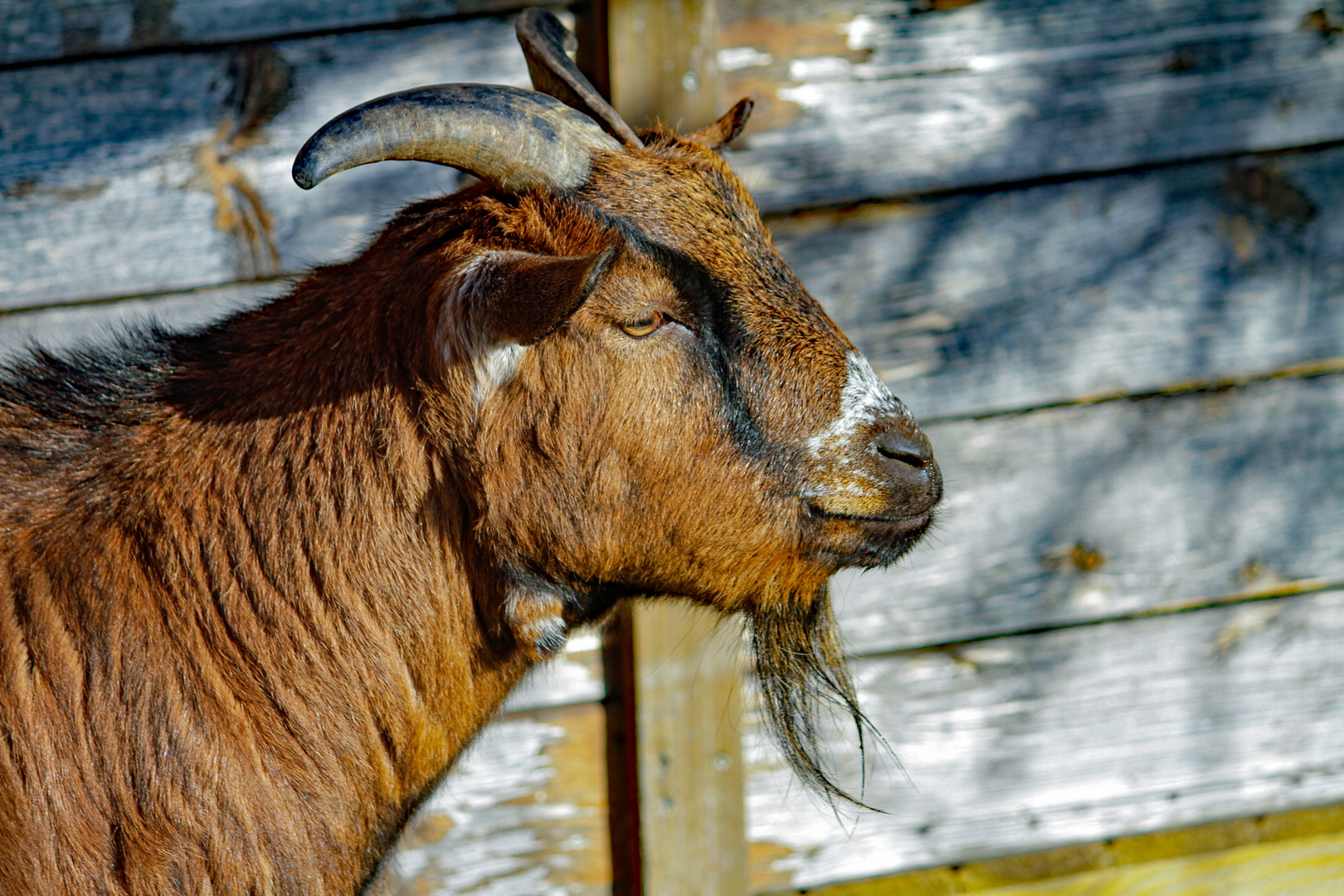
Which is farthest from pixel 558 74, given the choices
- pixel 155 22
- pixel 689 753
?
pixel 689 753

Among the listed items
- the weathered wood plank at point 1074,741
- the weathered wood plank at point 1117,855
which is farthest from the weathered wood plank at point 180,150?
the weathered wood plank at point 1117,855

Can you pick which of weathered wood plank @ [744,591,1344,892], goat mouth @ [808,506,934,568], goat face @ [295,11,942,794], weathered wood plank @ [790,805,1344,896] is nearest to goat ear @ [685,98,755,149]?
goat face @ [295,11,942,794]

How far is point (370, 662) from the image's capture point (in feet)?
5.87

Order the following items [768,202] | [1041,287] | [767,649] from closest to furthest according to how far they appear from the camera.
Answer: [767,649] < [768,202] < [1041,287]

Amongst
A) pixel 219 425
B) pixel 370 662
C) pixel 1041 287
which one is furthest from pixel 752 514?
pixel 1041 287

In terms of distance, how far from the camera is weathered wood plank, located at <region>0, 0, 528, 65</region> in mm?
2365

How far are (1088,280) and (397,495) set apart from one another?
80.2 inches

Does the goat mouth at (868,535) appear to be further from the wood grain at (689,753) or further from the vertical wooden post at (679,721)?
the wood grain at (689,753)

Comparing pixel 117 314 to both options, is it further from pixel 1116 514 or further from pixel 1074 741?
pixel 1074 741

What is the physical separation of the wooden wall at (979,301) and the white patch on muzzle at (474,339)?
1.01 metres

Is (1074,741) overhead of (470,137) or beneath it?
beneath

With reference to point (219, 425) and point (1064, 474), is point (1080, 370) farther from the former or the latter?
point (219, 425)

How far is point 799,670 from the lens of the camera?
2248 mm

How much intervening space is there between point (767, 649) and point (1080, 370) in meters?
1.33
